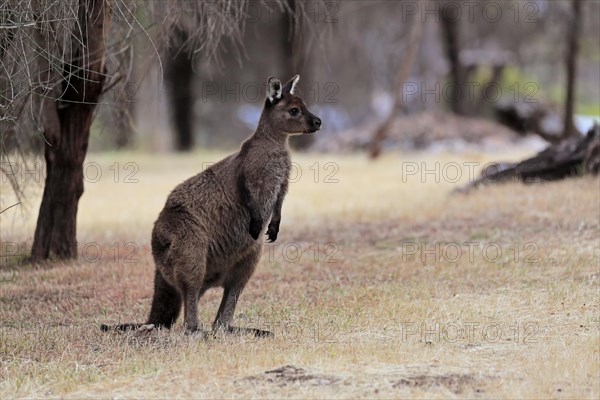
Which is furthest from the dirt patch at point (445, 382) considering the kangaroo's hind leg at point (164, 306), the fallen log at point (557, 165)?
the fallen log at point (557, 165)

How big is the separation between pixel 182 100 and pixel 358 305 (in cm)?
2242

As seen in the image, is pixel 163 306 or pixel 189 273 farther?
pixel 163 306

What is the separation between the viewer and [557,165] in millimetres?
14461

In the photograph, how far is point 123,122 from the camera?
11367mm

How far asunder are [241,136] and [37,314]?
92.9ft

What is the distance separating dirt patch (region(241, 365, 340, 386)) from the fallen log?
29.0 feet

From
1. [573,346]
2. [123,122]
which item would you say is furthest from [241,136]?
[573,346]

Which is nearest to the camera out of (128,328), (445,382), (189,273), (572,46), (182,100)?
(445,382)

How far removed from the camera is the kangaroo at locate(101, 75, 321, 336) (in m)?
7.46

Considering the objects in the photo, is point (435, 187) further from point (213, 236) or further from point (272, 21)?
point (272, 21)

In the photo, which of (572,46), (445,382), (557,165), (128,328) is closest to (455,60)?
(572,46)

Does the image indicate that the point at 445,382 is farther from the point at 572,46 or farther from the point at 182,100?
the point at 182,100

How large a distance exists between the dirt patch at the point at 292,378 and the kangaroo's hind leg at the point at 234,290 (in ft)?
4.28

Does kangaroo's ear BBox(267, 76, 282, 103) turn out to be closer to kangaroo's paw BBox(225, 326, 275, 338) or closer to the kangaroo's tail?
the kangaroo's tail
